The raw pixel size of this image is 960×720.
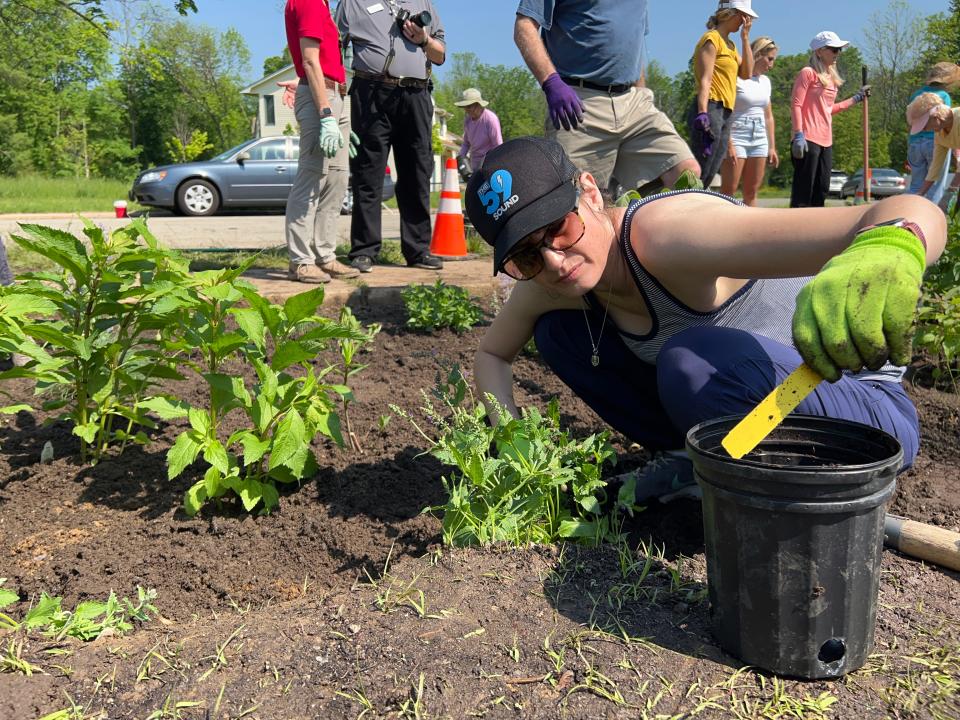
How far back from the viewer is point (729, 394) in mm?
1967

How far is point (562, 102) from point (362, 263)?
193cm

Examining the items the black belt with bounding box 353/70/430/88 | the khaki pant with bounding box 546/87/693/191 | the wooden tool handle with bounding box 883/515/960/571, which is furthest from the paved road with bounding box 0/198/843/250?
the wooden tool handle with bounding box 883/515/960/571

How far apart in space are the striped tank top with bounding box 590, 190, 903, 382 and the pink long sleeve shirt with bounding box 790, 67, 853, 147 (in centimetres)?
642

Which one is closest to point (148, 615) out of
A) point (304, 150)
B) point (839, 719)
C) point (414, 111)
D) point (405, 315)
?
point (839, 719)

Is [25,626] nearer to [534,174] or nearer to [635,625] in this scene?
[635,625]

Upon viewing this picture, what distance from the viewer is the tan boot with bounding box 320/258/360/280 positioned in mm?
5203

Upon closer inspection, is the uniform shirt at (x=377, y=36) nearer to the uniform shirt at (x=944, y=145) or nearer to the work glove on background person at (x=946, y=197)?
the uniform shirt at (x=944, y=145)

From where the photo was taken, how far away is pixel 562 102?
4000mm

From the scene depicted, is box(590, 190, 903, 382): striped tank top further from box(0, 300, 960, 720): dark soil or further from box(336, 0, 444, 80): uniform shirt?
box(336, 0, 444, 80): uniform shirt

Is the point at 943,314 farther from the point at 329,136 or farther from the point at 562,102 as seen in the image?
the point at 329,136

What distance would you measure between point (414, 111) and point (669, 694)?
458 cm

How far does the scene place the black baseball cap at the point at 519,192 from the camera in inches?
74.0

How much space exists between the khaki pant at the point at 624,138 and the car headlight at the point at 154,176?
40.5 feet

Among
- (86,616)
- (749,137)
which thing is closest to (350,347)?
(86,616)
